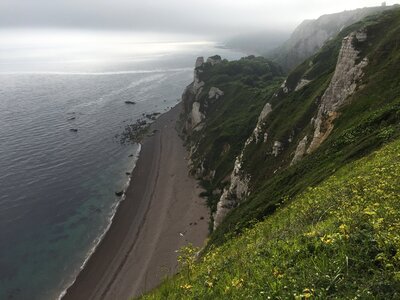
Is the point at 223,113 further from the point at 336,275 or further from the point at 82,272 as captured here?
the point at 336,275

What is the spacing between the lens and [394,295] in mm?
7789

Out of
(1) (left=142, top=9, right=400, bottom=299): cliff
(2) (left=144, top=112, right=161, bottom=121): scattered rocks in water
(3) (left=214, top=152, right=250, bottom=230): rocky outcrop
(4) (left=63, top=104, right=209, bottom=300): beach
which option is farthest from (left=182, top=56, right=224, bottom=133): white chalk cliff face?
(3) (left=214, top=152, right=250, bottom=230): rocky outcrop

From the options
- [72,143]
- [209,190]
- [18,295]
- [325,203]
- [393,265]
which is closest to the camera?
[393,265]

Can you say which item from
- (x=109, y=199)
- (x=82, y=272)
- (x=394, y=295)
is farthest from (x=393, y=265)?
(x=109, y=199)

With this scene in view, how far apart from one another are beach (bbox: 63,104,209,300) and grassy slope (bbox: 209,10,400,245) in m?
16.4

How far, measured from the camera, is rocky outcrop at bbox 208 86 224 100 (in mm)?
139875

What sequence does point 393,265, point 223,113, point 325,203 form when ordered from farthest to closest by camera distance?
point 223,113 < point 325,203 < point 393,265

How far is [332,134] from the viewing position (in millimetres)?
47188

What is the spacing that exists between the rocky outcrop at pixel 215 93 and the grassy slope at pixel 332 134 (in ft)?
225

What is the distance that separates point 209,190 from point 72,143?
224ft

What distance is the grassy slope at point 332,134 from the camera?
37562mm

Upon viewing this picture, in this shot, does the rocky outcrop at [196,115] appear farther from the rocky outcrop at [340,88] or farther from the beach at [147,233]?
the rocky outcrop at [340,88]

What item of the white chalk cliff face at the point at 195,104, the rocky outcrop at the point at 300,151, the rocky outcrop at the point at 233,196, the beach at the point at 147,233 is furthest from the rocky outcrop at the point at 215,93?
the rocky outcrop at the point at 300,151

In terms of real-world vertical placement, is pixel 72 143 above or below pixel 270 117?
below
